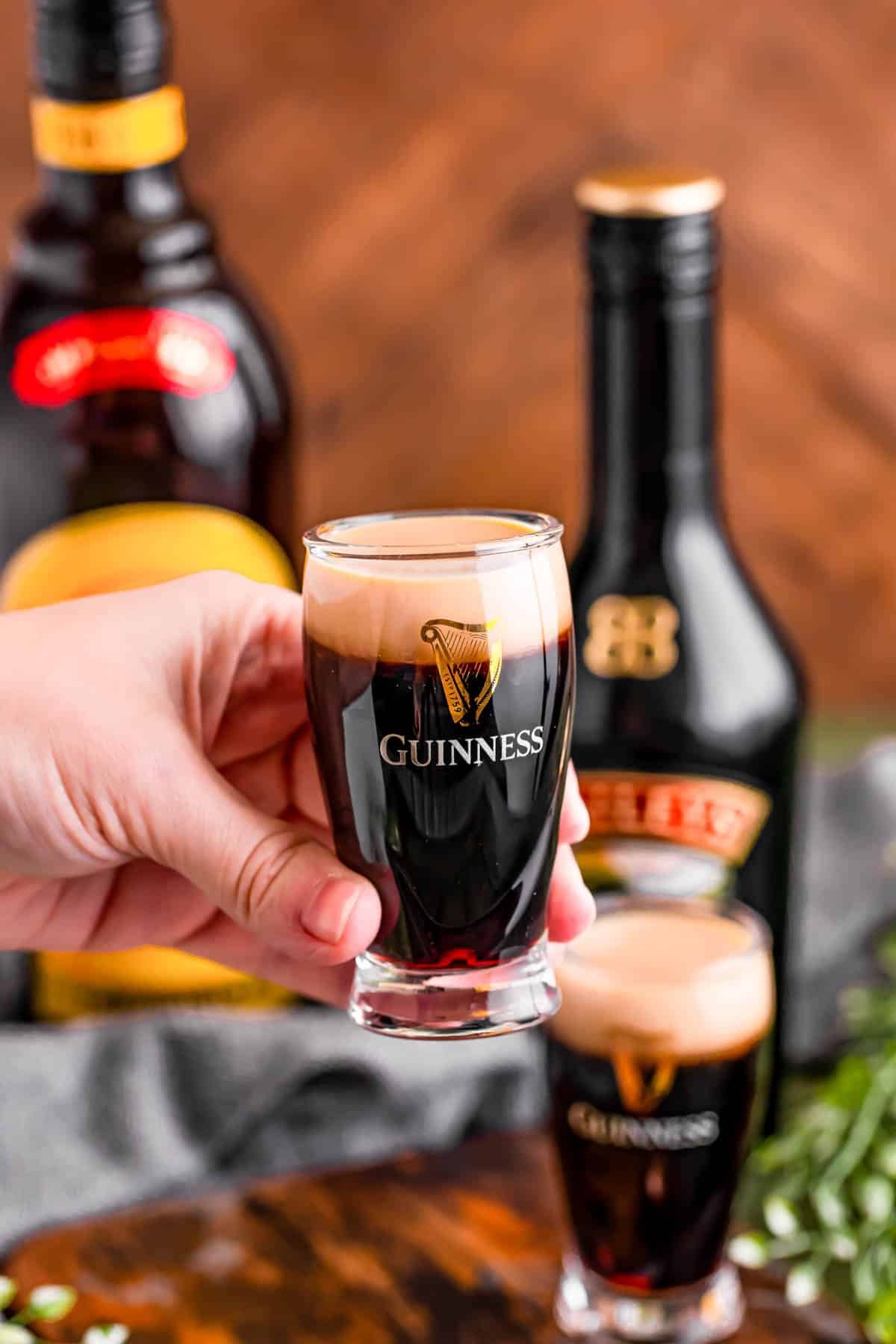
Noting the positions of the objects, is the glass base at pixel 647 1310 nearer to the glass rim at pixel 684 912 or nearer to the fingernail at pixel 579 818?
the glass rim at pixel 684 912

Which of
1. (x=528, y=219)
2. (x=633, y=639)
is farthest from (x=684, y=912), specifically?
(x=528, y=219)

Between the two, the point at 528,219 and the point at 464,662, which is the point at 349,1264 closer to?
the point at 464,662

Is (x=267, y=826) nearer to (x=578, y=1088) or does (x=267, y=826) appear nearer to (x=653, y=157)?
(x=578, y=1088)

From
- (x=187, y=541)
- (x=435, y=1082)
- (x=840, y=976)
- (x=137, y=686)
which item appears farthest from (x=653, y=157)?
(x=137, y=686)

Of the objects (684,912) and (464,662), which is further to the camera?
(684,912)

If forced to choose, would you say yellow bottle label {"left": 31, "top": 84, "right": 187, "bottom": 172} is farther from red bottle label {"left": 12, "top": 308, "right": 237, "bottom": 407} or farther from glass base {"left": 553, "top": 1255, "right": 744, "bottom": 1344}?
glass base {"left": 553, "top": 1255, "right": 744, "bottom": 1344}

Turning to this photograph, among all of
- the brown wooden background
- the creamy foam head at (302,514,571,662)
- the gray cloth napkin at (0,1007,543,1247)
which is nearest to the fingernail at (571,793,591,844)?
the creamy foam head at (302,514,571,662)

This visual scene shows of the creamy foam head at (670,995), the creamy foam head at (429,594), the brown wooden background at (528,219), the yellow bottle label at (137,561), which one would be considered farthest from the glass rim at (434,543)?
the brown wooden background at (528,219)
